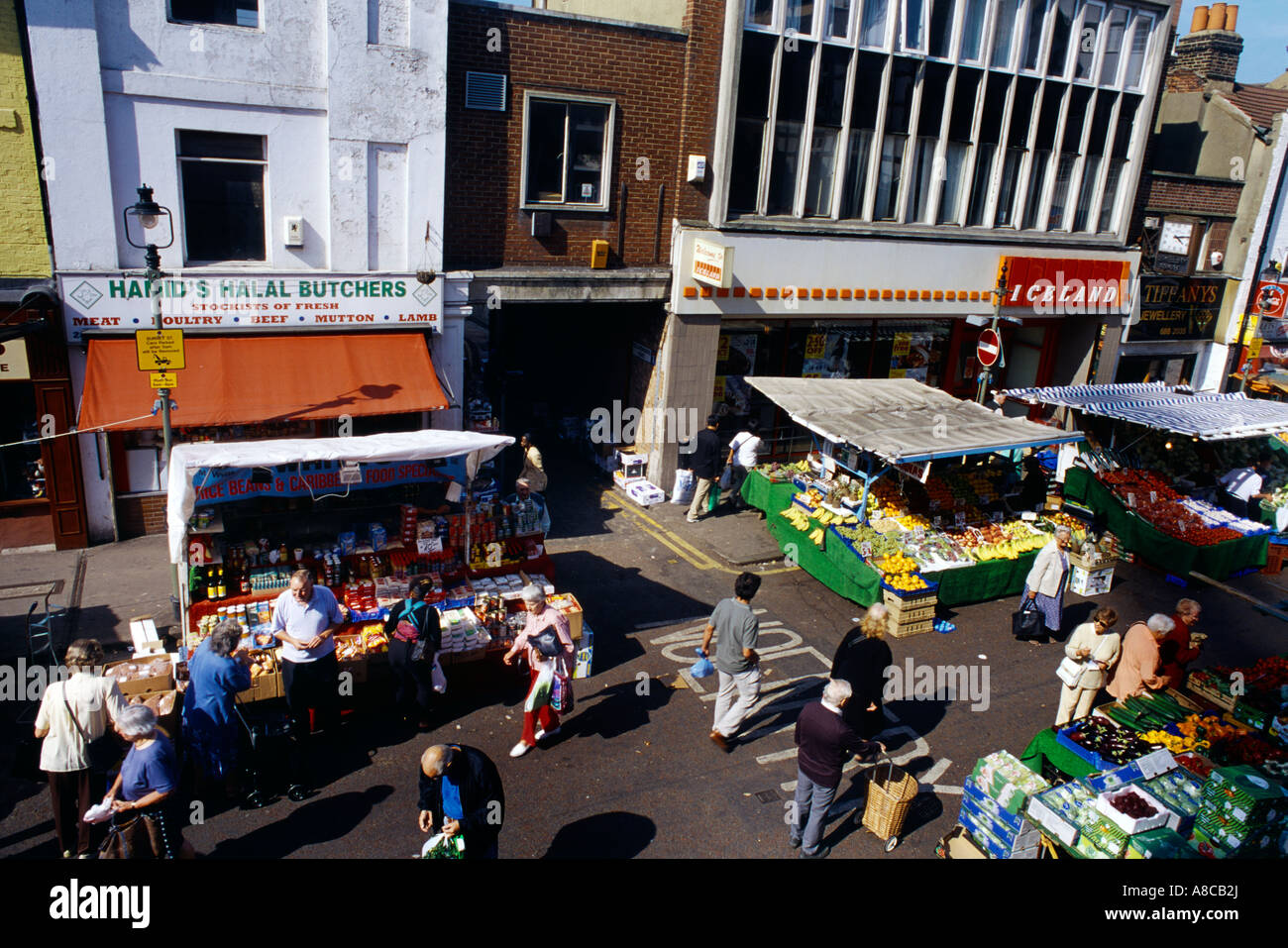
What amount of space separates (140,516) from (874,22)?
1617cm

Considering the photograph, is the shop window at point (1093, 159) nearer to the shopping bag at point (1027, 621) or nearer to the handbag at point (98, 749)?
the shopping bag at point (1027, 621)

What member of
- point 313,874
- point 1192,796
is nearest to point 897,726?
point 1192,796

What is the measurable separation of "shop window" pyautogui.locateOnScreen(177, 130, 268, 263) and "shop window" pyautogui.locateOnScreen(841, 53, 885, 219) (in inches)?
438

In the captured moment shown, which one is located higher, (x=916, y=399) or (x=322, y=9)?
(x=322, y=9)

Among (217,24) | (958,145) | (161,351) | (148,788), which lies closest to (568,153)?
(217,24)

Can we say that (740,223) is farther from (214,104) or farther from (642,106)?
(214,104)

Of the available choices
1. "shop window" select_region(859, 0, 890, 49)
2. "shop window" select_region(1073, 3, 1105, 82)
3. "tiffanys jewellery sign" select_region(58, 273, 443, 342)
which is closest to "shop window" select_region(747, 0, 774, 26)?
"shop window" select_region(859, 0, 890, 49)

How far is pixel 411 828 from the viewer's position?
7.85 m

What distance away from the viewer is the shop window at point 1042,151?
19.7 m

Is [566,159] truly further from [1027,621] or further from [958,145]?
[1027,621]

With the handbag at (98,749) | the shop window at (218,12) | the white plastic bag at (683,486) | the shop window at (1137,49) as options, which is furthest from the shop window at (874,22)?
the handbag at (98,749)

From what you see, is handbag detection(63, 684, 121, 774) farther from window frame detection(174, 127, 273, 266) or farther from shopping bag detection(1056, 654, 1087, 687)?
shopping bag detection(1056, 654, 1087, 687)

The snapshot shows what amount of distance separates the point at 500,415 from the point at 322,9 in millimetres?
8123

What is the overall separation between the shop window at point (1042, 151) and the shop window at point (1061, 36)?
37 cm
